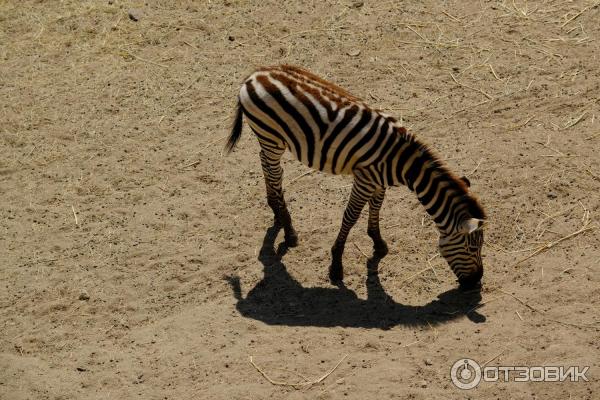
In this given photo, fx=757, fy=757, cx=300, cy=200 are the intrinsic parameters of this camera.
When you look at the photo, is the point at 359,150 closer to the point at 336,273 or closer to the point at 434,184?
the point at 434,184

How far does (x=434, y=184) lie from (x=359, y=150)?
2.74ft

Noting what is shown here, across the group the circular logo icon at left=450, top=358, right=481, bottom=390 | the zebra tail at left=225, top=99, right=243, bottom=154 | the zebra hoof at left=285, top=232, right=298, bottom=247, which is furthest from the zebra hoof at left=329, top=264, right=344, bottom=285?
the zebra tail at left=225, top=99, right=243, bottom=154

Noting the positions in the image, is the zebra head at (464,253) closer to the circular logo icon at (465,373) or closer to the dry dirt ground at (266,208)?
the dry dirt ground at (266,208)

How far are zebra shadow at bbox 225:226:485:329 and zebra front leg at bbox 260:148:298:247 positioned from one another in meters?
0.46

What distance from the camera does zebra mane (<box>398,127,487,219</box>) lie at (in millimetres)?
7504

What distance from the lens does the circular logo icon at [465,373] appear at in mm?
6895

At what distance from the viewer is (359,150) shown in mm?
7766

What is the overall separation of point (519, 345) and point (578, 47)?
18.3 feet

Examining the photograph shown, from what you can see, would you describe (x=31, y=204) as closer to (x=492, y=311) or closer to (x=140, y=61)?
(x=140, y=61)

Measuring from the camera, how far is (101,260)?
8766mm

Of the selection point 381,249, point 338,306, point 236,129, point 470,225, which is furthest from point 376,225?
point 236,129

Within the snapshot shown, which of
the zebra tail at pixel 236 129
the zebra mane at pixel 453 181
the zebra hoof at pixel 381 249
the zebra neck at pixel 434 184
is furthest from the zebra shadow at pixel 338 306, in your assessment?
the zebra tail at pixel 236 129

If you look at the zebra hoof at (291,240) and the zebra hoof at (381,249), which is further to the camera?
the zebra hoof at (291,240)

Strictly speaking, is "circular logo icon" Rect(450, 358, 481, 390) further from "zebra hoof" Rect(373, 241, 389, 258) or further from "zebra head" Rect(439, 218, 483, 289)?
"zebra hoof" Rect(373, 241, 389, 258)
